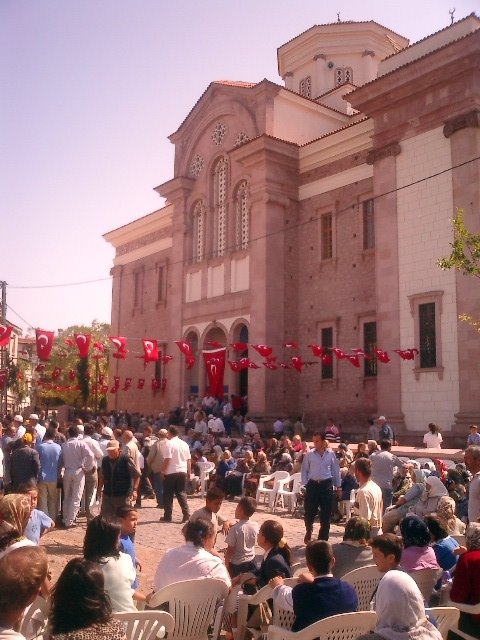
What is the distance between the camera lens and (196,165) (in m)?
31.2

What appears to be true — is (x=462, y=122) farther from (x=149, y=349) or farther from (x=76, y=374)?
(x=76, y=374)

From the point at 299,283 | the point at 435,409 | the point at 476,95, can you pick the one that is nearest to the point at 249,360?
the point at 299,283

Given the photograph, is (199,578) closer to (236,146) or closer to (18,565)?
(18,565)

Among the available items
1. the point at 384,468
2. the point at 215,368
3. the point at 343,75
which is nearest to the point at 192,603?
the point at 384,468

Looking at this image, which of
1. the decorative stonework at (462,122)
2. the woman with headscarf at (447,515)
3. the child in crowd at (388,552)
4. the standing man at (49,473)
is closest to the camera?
the child in crowd at (388,552)

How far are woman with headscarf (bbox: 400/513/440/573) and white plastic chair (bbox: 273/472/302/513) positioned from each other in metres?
8.68

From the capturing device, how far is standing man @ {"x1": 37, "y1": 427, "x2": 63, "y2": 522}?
37.3ft

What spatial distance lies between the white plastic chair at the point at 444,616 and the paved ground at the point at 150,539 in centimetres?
419

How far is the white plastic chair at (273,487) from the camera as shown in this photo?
47.7ft

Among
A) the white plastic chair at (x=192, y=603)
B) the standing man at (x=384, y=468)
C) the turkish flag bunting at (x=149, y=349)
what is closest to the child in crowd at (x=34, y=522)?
the white plastic chair at (x=192, y=603)

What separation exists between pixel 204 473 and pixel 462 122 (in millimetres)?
12413

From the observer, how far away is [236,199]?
93.5 feet

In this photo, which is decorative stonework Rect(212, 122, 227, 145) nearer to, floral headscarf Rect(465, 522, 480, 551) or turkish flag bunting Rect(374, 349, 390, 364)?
turkish flag bunting Rect(374, 349, 390, 364)

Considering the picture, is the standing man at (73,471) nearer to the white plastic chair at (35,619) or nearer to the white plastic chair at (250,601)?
the white plastic chair at (250,601)
